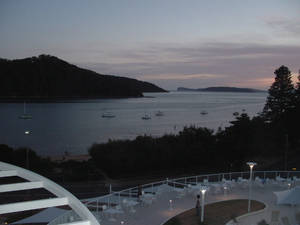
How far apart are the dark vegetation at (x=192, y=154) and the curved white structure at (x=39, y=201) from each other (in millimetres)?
16778

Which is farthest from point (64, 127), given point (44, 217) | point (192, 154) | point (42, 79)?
point (44, 217)

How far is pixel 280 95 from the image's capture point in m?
32.5

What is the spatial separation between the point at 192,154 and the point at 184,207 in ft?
50.0

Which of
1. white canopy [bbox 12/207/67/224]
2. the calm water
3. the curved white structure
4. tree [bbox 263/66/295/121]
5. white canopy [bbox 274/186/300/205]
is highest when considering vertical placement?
tree [bbox 263/66/295/121]

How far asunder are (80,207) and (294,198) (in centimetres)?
856

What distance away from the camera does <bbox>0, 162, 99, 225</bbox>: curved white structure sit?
387 cm

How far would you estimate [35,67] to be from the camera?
215 feet

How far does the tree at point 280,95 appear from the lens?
32.3 meters

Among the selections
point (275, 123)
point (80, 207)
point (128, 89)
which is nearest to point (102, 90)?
point (128, 89)

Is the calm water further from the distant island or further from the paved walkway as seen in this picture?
the paved walkway

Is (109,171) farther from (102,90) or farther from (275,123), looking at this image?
(102,90)

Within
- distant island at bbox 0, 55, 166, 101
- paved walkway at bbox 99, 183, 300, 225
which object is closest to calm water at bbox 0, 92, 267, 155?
distant island at bbox 0, 55, 166, 101

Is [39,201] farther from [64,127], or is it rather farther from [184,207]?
[64,127]

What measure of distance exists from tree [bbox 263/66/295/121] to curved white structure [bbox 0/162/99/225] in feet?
99.5
